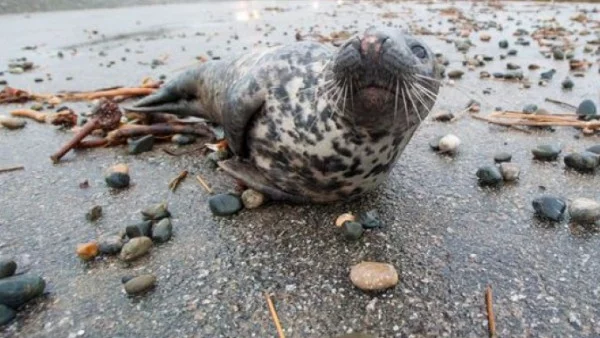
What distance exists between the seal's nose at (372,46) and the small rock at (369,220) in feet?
2.86

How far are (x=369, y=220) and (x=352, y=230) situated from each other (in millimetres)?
149

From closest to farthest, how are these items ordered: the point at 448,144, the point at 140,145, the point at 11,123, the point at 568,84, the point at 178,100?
the point at 448,144, the point at 140,145, the point at 178,100, the point at 11,123, the point at 568,84

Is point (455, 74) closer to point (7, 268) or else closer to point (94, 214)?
point (94, 214)

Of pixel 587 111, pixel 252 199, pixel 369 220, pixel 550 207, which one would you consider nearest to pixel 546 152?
pixel 550 207

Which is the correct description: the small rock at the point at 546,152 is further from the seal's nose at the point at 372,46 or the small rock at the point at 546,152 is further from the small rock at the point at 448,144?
the seal's nose at the point at 372,46

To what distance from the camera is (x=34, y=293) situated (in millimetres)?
1949

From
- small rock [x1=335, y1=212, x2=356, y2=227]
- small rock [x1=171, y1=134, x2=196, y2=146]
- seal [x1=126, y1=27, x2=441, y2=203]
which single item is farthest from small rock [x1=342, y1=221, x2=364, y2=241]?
small rock [x1=171, y1=134, x2=196, y2=146]

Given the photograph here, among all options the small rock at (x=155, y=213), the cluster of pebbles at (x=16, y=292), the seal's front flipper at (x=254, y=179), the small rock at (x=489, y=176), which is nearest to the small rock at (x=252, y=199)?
the seal's front flipper at (x=254, y=179)

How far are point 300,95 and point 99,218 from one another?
1224 millimetres

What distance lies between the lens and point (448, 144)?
3361 millimetres

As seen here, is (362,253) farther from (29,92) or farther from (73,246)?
(29,92)

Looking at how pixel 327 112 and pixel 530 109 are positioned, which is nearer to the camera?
pixel 327 112

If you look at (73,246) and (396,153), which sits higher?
(396,153)

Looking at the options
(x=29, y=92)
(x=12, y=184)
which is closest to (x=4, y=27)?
(x=29, y=92)
